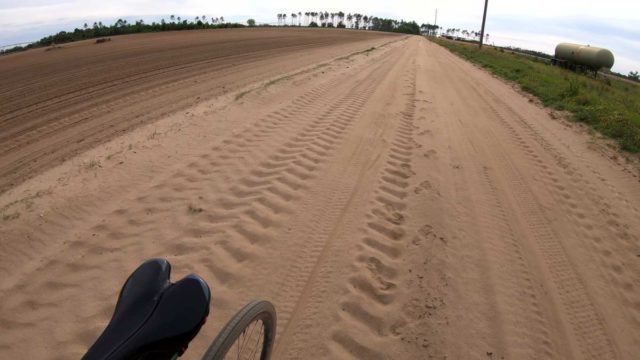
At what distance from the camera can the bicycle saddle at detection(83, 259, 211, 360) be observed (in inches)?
56.2

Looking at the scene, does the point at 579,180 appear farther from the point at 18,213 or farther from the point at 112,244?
the point at 18,213

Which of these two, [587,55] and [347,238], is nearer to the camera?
[347,238]

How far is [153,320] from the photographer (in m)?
1.49

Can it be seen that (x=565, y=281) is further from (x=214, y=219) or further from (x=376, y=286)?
(x=214, y=219)

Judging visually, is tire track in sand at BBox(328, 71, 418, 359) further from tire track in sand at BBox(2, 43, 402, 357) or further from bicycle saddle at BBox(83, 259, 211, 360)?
bicycle saddle at BBox(83, 259, 211, 360)

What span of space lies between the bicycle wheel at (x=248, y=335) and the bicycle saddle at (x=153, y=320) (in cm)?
23

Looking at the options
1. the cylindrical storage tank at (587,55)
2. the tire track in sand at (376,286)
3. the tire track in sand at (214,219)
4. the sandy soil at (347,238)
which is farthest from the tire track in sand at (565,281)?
the cylindrical storage tank at (587,55)

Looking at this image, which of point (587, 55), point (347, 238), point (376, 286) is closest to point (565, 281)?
point (376, 286)

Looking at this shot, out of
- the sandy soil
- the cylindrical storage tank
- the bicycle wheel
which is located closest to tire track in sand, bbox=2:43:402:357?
the sandy soil

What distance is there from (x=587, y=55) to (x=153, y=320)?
125 ft

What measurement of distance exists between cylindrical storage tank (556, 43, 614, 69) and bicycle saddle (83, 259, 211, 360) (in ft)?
122

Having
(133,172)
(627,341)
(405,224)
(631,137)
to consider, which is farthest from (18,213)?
(631,137)

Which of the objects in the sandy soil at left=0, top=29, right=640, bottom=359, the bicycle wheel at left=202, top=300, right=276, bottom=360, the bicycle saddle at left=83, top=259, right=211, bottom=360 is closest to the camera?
the bicycle saddle at left=83, top=259, right=211, bottom=360

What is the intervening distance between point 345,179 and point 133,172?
275 cm
